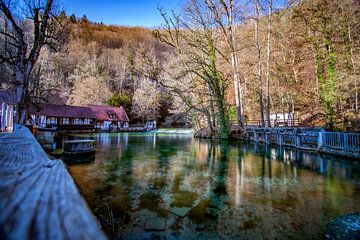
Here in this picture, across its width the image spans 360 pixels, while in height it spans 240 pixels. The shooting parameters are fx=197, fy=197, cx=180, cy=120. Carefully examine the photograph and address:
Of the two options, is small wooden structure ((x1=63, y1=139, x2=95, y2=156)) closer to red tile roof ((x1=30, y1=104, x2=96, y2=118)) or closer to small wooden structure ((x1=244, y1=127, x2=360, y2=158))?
small wooden structure ((x1=244, y1=127, x2=360, y2=158))

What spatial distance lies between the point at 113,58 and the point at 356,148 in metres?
61.4

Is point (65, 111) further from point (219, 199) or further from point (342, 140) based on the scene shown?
point (342, 140)

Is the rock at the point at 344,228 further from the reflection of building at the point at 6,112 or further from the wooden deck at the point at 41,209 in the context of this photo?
the reflection of building at the point at 6,112

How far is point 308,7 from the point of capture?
15469 millimetres

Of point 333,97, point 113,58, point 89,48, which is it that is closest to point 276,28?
point 333,97

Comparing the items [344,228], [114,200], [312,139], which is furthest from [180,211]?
[312,139]

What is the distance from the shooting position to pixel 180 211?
13.2 feet

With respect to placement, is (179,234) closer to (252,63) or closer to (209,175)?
(209,175)

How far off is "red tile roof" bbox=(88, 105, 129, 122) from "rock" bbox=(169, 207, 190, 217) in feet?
117

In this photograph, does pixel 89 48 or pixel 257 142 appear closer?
pixel 257 142

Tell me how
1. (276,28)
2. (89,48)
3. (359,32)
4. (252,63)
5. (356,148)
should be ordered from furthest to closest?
1. (89,48)
2. (252,63)
3. (276,28)
4. (359,32)
5. (356,148)

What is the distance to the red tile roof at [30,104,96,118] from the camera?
30656 mm

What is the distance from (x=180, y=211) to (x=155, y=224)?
2.20ft

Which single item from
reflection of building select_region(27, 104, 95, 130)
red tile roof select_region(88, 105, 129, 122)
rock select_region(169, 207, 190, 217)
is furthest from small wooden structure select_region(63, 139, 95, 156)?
red tile roof select_region(88, 105, 129, 122)
